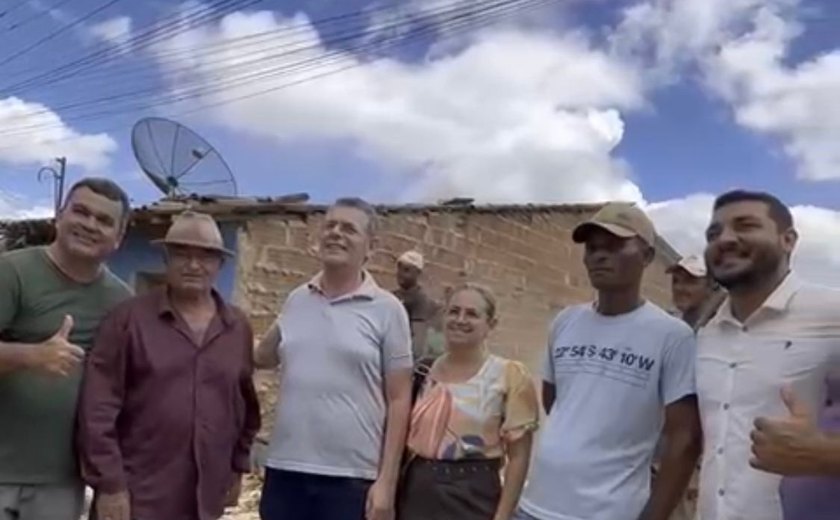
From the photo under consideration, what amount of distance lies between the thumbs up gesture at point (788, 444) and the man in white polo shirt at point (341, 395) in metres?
1.51

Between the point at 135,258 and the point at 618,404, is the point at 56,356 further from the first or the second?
the point at 135,258

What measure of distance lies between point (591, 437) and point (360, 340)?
2.87ft

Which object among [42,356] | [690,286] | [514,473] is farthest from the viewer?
[690,286]

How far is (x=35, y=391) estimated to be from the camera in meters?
2.97

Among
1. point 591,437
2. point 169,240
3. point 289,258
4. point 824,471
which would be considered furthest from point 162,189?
point 824,471

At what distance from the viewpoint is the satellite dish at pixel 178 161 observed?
8.73 meters

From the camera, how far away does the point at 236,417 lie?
3.16 meters

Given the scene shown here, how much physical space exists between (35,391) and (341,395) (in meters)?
0.96

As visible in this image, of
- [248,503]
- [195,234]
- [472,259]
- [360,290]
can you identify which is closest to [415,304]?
[248,503]

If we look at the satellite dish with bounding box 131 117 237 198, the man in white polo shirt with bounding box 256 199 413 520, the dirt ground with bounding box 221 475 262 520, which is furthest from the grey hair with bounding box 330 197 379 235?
the satellite dish with bounding box 131 117 237 198

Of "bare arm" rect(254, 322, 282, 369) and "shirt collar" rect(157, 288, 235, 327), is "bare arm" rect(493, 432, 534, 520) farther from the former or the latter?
"shirt collar" rect(157, 288, 235, 327)

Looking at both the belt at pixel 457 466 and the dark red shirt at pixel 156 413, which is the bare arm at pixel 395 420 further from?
the dark red shirt at pixel 156 413

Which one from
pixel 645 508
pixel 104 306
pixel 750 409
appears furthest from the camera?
pixel 104 306

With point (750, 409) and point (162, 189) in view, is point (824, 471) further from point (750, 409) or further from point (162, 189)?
point (162, 189)
